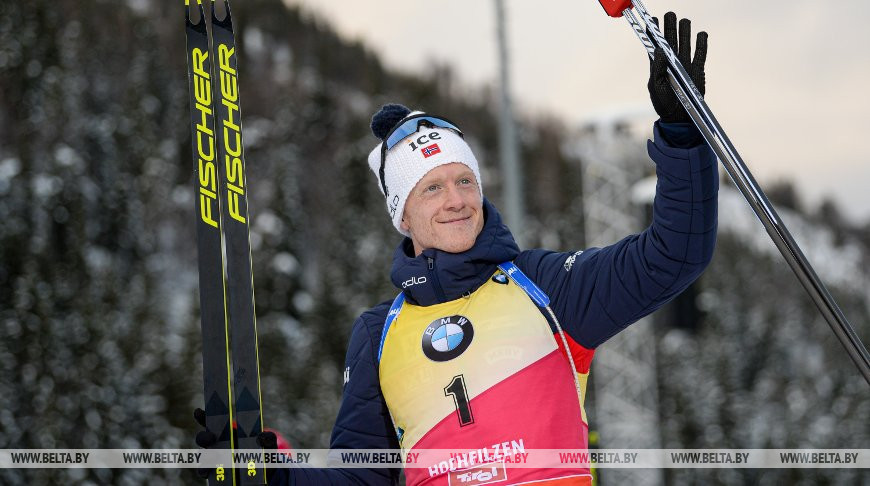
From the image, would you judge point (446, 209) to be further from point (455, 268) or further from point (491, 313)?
point (491, 313)

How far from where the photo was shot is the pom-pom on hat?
2.81 metres

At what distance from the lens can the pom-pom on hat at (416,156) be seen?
281 cm

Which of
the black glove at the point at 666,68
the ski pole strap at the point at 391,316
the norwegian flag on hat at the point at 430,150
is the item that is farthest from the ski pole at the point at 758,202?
the ski pole strap at the point at 391,316

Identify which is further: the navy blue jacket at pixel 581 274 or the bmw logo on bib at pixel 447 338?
the bmw logo on bib at pixel 447 338

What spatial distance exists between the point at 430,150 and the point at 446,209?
0.20 meters

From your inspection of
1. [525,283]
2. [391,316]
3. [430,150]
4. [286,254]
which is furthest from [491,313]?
[286,254]

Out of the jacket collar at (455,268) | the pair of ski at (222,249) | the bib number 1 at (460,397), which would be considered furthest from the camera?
the pair of ski at (222,249)

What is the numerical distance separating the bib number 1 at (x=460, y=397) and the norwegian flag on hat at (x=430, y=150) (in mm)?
644

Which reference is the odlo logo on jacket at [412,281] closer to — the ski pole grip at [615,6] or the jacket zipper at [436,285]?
the jacket zipper at [436,285]

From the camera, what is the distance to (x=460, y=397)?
2543 mm

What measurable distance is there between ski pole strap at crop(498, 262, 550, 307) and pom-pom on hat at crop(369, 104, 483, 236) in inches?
9.6

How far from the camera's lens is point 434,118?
2.96m

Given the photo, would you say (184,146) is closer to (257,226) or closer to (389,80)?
(257,226)

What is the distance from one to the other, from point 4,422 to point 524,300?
18.2 m
